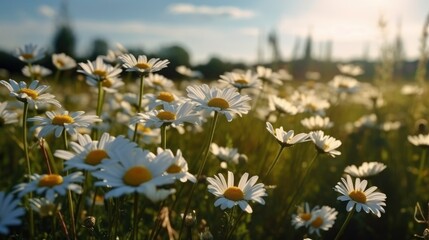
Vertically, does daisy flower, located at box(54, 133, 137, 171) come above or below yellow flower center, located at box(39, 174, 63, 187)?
above

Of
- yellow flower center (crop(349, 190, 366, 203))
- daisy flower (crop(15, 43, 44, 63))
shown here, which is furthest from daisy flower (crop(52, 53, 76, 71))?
yellow flower center (crop(349, 190, 366, 203))

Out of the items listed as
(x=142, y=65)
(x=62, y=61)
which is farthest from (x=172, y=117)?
(x=62, y=61)

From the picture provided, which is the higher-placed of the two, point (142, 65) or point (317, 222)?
point (142, 65)

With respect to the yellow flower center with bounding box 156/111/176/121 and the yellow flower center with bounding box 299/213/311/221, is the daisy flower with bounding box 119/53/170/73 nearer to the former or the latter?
the yellow flower center with bounding box 156/111/176/121

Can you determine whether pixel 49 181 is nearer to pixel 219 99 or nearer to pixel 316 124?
pixel 219 99

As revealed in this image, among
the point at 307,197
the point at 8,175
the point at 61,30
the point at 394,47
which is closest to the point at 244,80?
the point at 307,197

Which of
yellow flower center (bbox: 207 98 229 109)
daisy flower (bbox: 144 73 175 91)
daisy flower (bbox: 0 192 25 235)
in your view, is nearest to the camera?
daisy flower (bbox: 0 192 25 235)

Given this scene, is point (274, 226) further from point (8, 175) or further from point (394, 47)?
point (394, 47)
